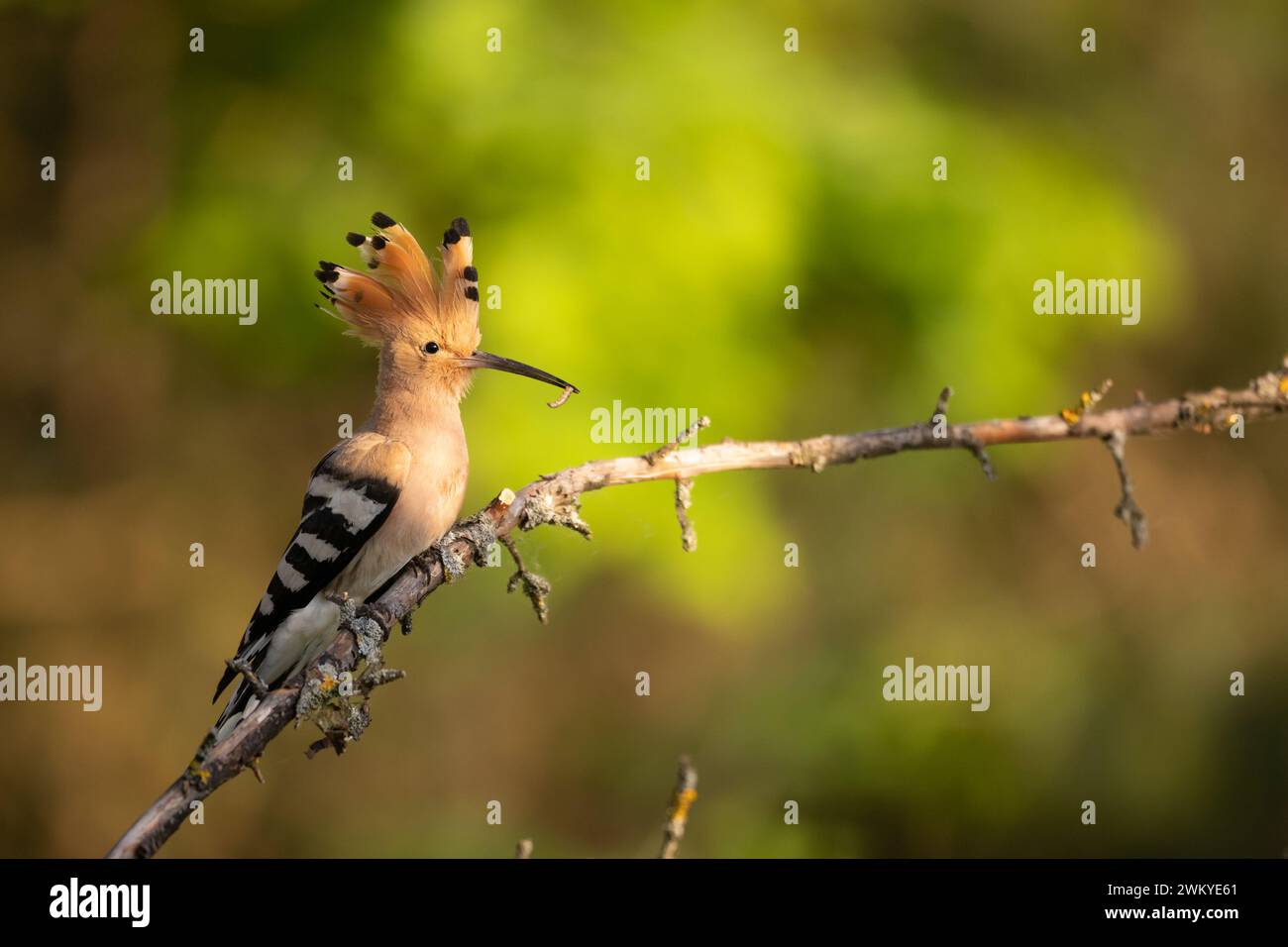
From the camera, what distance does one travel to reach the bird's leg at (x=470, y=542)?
3.24 metres

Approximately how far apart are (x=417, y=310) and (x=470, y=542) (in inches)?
35.2

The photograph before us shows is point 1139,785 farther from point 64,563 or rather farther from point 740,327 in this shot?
point 64,563

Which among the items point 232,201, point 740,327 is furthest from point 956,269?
point 232,201

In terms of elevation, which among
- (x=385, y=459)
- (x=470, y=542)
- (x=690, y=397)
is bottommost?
(x=470, y=542)

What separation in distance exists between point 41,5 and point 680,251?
4.71 meters

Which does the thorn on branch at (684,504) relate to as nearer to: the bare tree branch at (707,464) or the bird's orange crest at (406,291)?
the bare tree branch at (707,464)

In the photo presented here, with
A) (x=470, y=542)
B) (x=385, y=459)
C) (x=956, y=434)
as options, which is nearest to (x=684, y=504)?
(x=470, y=542)

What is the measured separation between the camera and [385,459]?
3703 millimetres

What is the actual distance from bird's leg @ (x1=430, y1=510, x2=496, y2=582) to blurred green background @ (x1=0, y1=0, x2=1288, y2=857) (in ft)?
10.1

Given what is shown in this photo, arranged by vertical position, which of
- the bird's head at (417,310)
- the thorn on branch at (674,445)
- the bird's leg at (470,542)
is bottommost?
the bird's leg at (470,542)

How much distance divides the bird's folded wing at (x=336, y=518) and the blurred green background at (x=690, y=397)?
2639 mm

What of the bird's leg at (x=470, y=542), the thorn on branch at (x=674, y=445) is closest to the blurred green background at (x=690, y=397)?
the bird's leg at (x=470, y=542)

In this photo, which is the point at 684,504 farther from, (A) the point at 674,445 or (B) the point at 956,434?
(B) the point at 956,434

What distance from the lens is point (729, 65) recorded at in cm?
740
